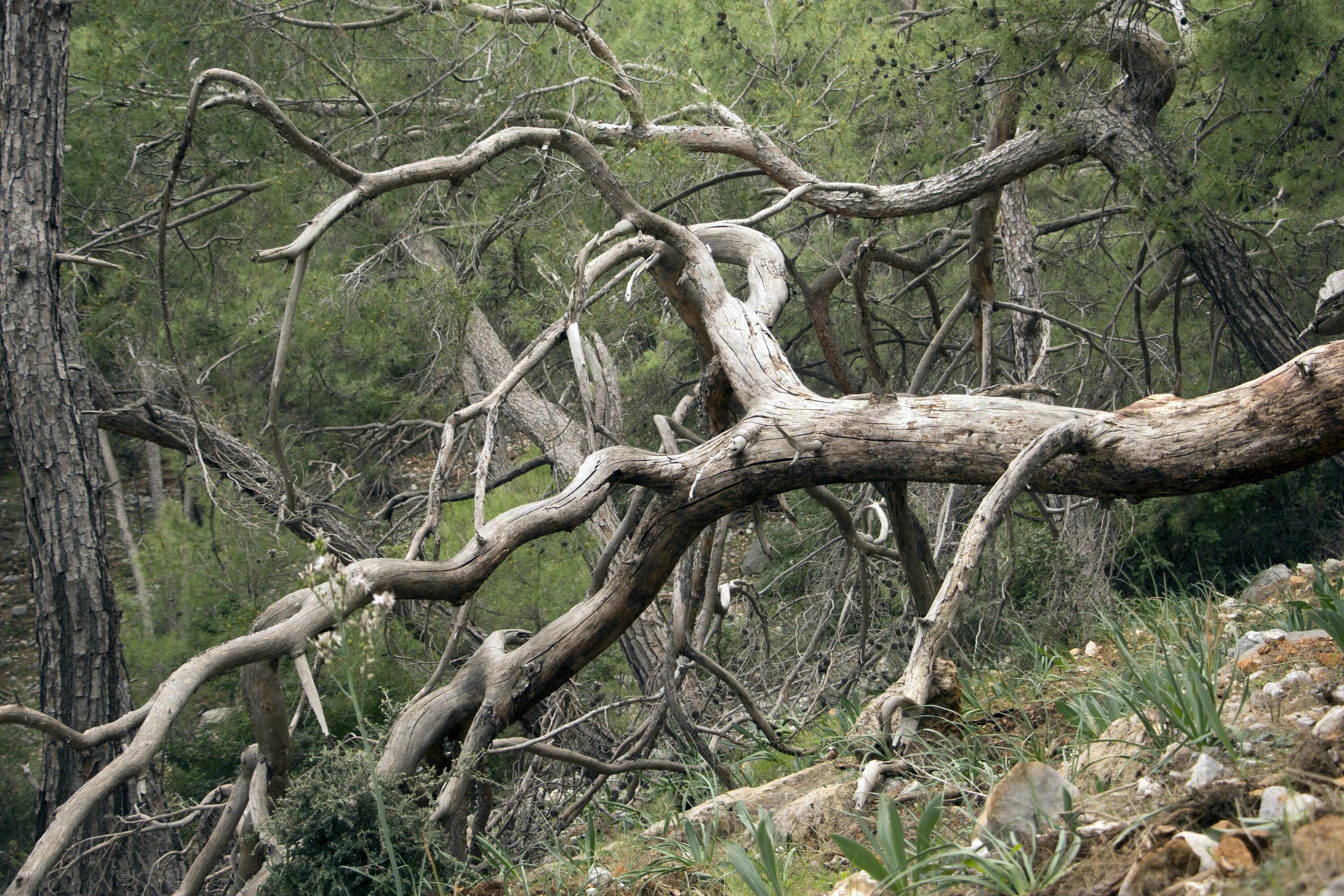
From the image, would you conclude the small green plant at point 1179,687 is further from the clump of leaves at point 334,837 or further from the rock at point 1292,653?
the clump of leaves at point 334,837

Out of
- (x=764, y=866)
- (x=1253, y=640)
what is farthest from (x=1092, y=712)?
(x=764, y=866)

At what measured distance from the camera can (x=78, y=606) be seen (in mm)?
4805

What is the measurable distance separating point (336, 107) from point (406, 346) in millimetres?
1402

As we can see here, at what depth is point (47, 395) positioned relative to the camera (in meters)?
4.77

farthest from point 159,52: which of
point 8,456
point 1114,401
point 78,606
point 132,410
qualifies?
point 8,456

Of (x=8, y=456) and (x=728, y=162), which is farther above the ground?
(x=728, y=162)

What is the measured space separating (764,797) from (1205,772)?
60.6 inches

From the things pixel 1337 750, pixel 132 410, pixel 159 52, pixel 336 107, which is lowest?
pixel 1337 750

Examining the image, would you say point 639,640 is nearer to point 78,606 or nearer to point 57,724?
point 78,606

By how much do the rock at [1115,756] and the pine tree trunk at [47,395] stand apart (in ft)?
14.3

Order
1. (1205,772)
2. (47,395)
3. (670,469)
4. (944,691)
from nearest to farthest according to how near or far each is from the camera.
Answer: (1205,772), (944,691), (670,469), (47,395)

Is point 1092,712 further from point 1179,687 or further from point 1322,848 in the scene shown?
point 1322,848

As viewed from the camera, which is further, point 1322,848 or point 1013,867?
point 1013,867

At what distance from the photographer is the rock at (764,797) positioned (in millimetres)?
2996
